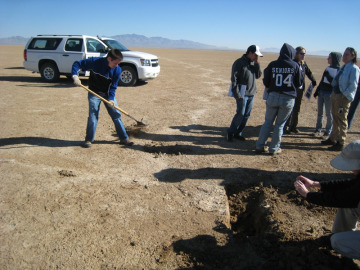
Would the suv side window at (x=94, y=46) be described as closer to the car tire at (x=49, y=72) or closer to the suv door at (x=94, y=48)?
the suv door at (x=94, y=48)

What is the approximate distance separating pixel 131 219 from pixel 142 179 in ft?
3.42

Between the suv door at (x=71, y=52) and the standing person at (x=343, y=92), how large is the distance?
966cm

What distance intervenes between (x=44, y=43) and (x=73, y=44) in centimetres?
147

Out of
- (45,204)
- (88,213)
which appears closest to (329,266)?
(88,213)

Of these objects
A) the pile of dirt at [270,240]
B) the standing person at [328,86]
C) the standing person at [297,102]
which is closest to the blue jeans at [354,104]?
the standing person at [328,86]

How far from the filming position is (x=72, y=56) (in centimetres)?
1145

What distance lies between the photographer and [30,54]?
468 inches

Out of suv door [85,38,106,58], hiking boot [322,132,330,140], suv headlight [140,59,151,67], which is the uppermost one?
suv door [85,38,106,58]

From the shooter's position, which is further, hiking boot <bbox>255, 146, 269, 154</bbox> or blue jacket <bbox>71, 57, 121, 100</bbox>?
hiking boot <bbox>255, 146, 269, 154</bbox>

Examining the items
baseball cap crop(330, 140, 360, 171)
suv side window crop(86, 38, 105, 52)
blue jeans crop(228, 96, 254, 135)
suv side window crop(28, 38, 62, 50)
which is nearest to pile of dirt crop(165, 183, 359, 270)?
baseball cap crop(330, 140, 360, 171)

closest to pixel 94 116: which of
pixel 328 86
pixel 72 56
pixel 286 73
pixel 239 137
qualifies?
pixel 239 137

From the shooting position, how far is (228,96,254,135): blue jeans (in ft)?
18.2

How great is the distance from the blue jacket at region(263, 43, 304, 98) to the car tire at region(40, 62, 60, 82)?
10.2m

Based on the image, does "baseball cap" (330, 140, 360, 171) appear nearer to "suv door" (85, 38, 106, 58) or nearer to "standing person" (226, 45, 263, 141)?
"standing person" (226, 45, 263, 141)
